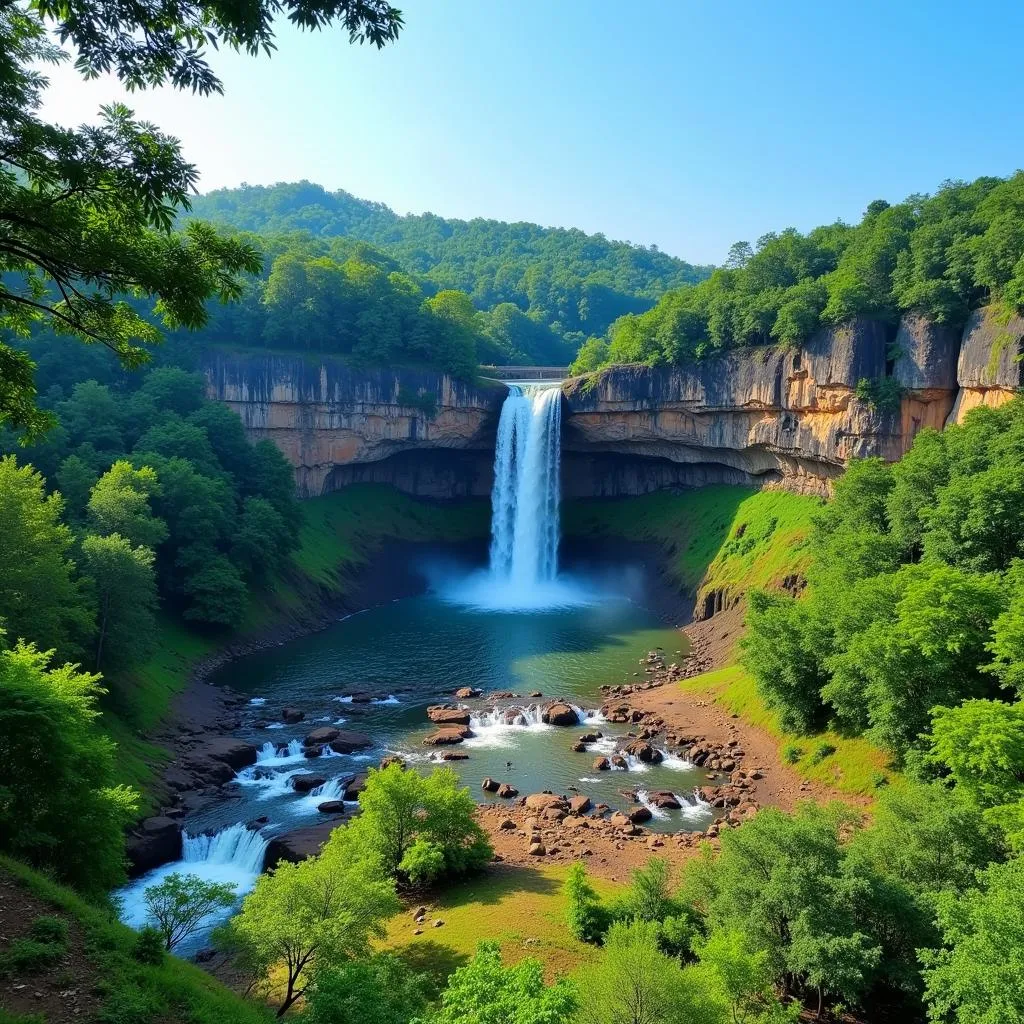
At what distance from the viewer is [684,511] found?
69.1 meters

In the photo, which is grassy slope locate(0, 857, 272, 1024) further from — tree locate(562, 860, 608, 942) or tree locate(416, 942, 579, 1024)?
tree locate(562, 860, 608, 942)

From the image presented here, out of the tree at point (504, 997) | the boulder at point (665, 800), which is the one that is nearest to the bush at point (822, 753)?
the boulder at point (665, 800)

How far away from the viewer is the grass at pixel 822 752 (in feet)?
88.7

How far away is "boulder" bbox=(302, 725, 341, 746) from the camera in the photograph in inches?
1328

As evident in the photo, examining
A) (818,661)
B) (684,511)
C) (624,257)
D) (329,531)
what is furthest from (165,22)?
(624,257)

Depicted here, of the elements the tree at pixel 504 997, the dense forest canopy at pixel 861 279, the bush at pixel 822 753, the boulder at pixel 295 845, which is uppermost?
the dense forest canopy at pixel 861 279

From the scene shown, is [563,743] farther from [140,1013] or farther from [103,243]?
[103,243]

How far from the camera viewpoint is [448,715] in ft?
122

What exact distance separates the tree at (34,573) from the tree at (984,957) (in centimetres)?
2965

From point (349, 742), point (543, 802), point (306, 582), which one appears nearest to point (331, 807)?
point (349, 742)

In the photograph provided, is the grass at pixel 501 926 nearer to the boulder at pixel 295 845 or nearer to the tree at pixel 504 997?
the boulder at pixel 295 845

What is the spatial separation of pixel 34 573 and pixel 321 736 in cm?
1367

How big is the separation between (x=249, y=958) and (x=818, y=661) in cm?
2390

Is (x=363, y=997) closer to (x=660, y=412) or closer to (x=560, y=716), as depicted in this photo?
(x=560, y=716)
